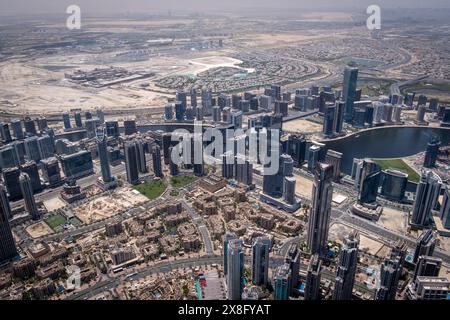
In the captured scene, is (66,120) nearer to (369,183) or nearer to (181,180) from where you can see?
(181,180)

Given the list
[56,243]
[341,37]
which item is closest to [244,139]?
[56,243]

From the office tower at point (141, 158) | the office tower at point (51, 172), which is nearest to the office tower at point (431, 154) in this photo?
the office tower at point (141, 158)

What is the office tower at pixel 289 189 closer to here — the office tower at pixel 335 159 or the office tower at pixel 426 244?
the office tower at pixel 335 159

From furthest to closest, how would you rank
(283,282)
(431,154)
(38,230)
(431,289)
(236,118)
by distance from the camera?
(236,118)
(431,154)
(38,230)
(283,282)
(431,289)

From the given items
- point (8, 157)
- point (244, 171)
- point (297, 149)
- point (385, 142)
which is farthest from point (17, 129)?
point (385, 142)

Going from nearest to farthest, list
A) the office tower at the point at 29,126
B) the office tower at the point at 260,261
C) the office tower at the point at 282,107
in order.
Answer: the office tower at the point at 260,261 → the office tower at the point at 29,126 → the office tower at the point at 282,107

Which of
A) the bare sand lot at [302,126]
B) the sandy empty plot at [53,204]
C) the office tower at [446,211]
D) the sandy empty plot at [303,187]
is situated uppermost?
the office tower at [446,211]
